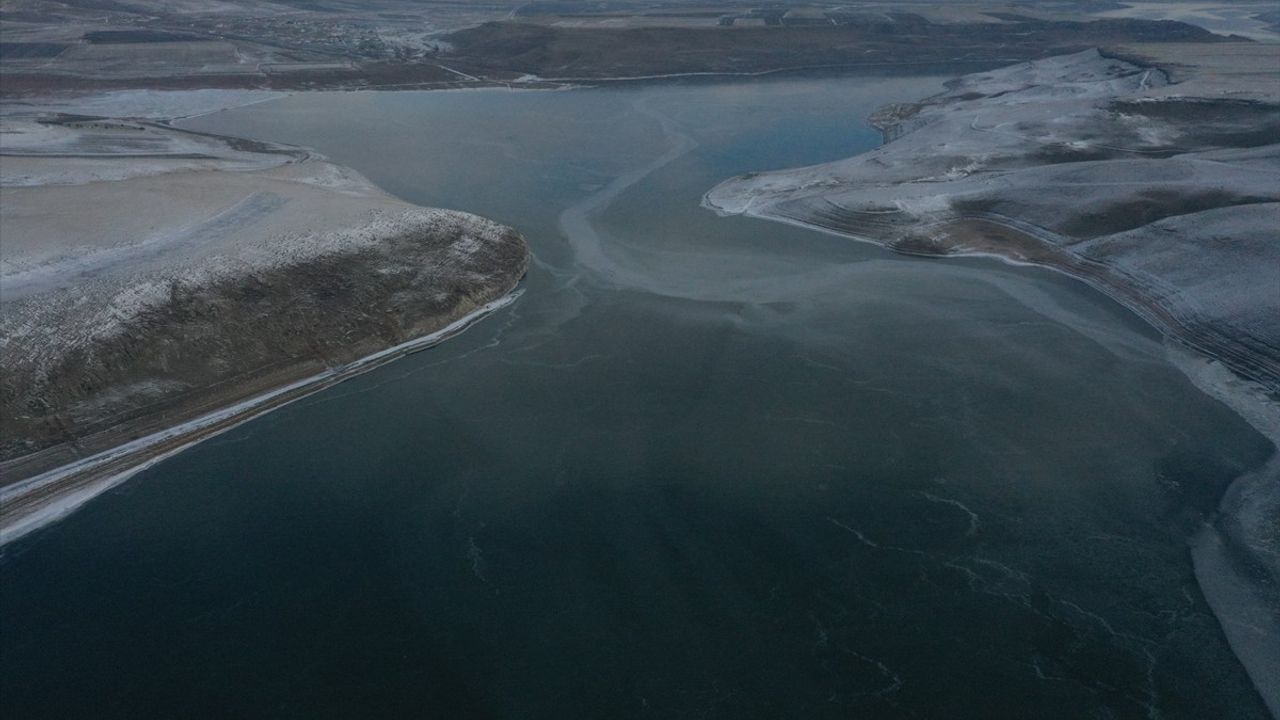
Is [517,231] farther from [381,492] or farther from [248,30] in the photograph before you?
[248,30]

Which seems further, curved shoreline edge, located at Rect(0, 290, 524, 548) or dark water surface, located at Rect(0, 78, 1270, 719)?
curved shoreline edge, located at Rect(0, 290, 524, 548)

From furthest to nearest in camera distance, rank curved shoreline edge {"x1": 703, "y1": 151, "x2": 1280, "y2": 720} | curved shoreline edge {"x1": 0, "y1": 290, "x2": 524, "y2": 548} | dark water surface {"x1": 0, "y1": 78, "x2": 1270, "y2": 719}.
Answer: curved shoreline edge {"x1": 0, "y1": 290, "x2": 524, "y2": 548} → curved shoreline edge {"x1": 703, "y1": 151, "x2": 1280, "y2": 720} → dark water surface {"x1": 0, "y1": 78, "x2": 1270, "y2": 719}

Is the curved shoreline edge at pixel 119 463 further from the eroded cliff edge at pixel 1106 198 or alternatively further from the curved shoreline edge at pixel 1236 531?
the curved shoreline edge at pixel 1236 531

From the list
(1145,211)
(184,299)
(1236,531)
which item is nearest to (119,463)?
(184,299)

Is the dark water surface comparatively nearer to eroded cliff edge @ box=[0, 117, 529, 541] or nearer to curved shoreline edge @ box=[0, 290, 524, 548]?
curved shoreline edge @ box=[0, 290, 524, 548]

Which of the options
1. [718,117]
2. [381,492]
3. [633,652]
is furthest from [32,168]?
[718,117]

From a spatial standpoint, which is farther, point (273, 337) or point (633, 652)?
point (273, 337)

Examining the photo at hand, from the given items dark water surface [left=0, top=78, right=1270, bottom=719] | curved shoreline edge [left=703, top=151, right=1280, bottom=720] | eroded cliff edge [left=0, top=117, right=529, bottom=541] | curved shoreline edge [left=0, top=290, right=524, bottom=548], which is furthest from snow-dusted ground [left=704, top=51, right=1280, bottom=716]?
curved shoreline edge [left=0, top=290, right=524, bottom=548]
